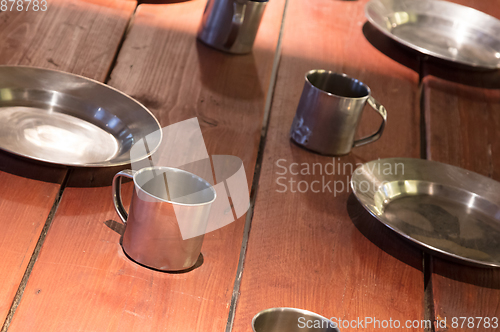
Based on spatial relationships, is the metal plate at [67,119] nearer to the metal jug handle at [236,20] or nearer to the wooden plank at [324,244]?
the wooden plank at [324,244]

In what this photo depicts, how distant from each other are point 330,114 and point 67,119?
38 cm

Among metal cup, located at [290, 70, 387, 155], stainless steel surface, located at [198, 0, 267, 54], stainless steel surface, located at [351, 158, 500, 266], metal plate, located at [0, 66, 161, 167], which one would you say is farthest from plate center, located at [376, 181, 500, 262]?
stainless steel surface, located at [198, 0, 267, 54]

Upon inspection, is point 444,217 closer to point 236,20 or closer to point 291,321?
point 291,321

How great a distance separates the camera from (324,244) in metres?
0.62

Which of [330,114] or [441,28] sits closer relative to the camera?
[330,114]

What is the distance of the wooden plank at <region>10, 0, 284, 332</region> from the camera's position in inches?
A: 18.0

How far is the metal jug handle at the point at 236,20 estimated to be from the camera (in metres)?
0.97

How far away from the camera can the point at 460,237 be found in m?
0.68

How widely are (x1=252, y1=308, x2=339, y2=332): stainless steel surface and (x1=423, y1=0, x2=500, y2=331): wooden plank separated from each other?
0.16m

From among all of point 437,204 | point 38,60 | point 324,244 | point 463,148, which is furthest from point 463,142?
point 38,60

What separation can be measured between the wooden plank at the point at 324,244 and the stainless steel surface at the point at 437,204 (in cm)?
3

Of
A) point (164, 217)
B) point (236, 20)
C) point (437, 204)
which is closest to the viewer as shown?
point (164, 217)

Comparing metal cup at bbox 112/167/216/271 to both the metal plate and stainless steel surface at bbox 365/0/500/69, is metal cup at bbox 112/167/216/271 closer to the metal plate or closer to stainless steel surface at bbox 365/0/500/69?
the metal plate

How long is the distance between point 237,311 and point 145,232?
0.41 ft
